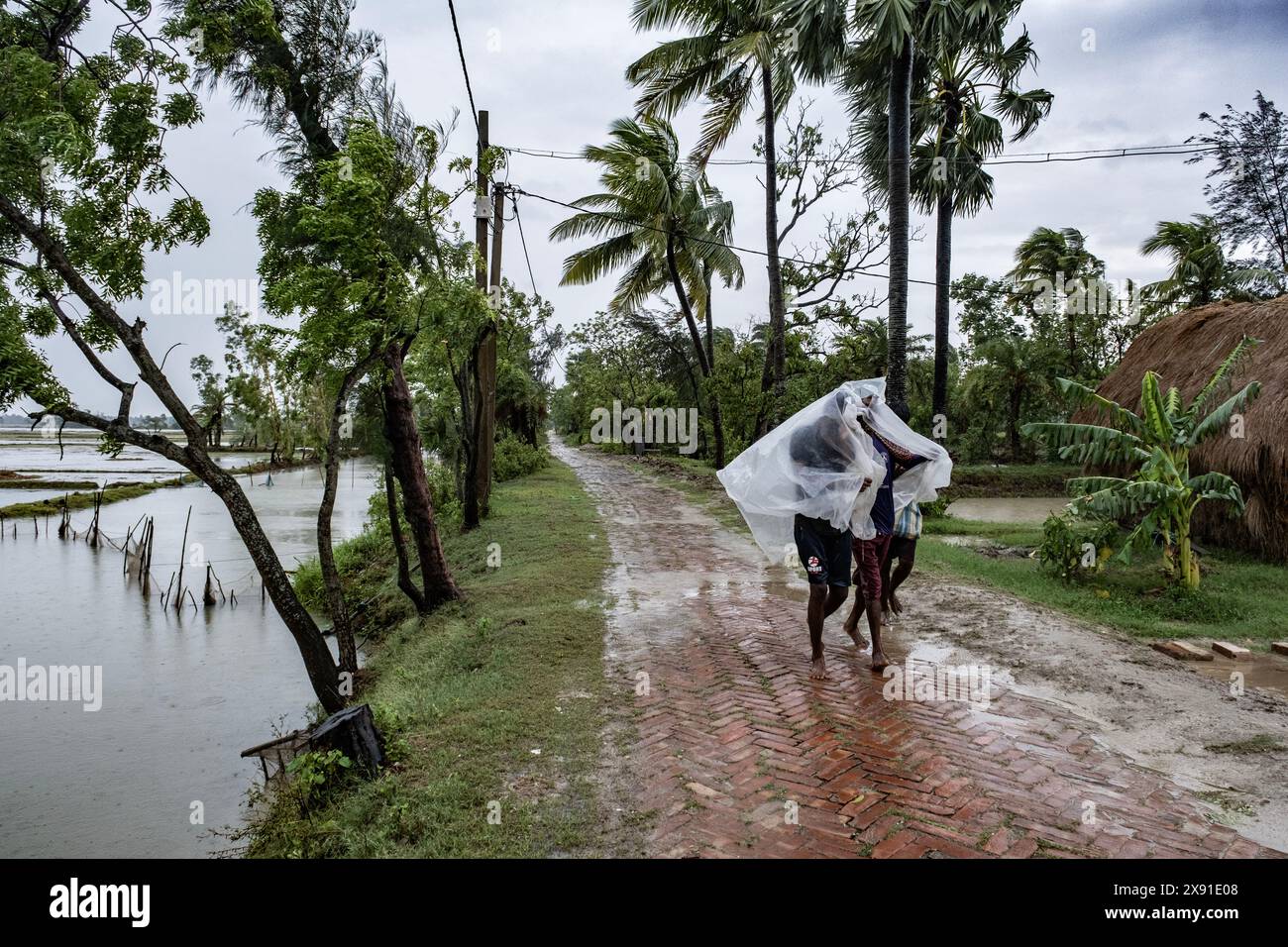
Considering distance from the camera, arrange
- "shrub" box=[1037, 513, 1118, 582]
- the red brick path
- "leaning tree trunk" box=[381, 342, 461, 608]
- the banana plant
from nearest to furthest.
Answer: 1. the red brick path
2. the banana plant
3. "shrub" box=[1037, 513, 1118, 582]
4. "leaning tree trunk" box=[381, 342, 461, 608]

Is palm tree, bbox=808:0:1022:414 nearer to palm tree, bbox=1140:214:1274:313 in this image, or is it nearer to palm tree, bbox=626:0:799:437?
palm tree, bbox=626:0:799:437

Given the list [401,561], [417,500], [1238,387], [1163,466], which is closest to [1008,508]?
[1238,387]

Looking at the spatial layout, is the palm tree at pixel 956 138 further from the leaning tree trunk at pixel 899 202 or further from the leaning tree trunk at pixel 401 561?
the leaning tree trunk at pixel 401 561

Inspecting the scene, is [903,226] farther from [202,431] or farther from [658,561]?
[202,431]

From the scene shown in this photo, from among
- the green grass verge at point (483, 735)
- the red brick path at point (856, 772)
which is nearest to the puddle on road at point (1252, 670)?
the red brick path at point (856, 772)

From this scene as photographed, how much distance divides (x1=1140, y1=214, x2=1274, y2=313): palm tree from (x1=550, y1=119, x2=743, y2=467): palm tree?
13.5m

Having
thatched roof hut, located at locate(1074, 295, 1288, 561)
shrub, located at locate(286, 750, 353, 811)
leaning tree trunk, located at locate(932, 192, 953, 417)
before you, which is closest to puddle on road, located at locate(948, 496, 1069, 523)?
leaning tree trunk, located at locate(932, 192, 953, 417)

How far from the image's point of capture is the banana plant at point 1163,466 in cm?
823

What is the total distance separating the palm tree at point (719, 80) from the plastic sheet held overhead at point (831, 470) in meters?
11.0

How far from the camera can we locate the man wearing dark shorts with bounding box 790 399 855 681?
18.8ft

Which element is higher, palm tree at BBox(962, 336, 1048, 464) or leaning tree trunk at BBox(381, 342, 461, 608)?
palm tree at BBox(962, 336, 1048, 464)

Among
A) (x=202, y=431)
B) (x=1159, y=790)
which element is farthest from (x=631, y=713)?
(x=202, y=431)

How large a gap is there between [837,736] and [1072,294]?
28.1 metres

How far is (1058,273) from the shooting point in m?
29.9
